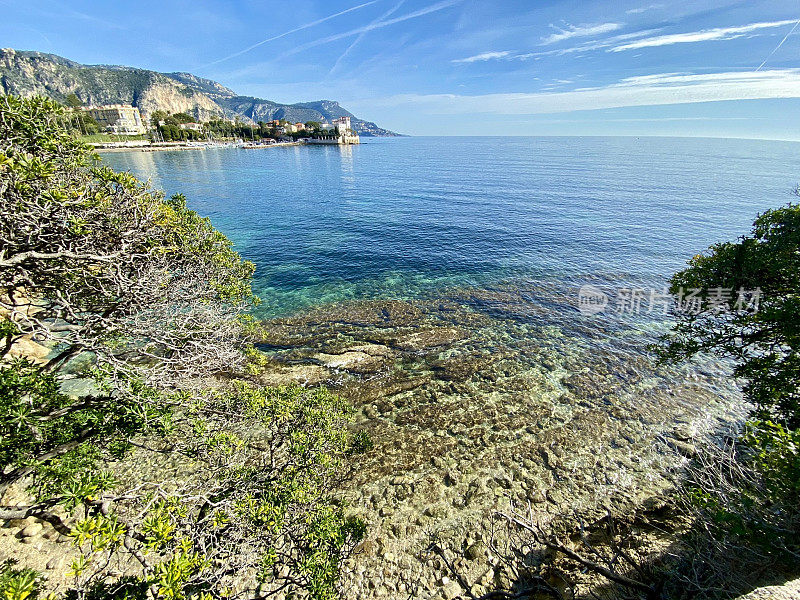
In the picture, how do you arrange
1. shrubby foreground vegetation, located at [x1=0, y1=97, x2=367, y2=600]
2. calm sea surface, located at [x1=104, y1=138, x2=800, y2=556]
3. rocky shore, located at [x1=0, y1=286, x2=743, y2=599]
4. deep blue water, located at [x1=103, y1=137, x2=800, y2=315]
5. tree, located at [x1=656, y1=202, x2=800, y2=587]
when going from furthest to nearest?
deep blue water, located at [x1=103, y1=137, x2=800, y2=315] < calm sea surface, located at [x1=104, y1=138, x2=800, y2=556] < rocky shore, located at [x1=0, y1=286, x2=743, y2=599] < tree, located at [x1=656, y1=202, x2=800, y2=587] < shrubby foreground vegetation, located at [x1=0, y1=97, x2=367, y2=600]

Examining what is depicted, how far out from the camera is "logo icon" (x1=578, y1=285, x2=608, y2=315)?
31047 mm

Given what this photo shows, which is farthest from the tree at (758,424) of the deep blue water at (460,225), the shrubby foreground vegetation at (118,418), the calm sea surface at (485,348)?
the deep blue water at (460,225)

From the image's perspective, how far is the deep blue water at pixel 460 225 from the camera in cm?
3828

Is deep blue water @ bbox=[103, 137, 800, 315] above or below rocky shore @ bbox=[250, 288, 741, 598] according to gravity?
above

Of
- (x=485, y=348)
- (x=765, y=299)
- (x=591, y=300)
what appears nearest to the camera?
(x=765, y=299)

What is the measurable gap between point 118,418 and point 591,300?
35.6m

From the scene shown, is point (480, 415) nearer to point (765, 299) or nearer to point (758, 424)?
point (758, 424)

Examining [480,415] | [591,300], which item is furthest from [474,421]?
[591,300]

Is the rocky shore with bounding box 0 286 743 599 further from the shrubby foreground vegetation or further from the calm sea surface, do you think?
the shrubby foreground vegetation

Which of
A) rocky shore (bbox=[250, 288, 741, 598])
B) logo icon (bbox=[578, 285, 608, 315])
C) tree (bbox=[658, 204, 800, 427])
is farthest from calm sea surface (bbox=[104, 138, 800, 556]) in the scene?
Result: tree (bbox=[658, 204, 800, 427])

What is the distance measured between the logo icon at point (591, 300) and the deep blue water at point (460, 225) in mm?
2646

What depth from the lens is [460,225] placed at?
5681 centimetres

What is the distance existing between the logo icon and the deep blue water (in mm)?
2646

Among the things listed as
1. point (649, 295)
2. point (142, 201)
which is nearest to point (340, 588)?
point (142, 201)
